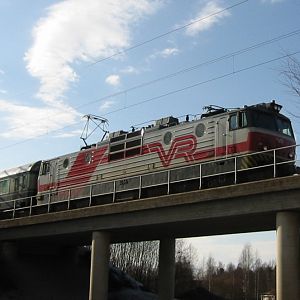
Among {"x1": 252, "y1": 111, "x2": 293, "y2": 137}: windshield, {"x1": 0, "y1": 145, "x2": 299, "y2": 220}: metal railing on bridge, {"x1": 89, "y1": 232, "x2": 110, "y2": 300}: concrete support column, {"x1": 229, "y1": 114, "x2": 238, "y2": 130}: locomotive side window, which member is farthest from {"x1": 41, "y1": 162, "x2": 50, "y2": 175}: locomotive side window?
{"x1": 252, "y1": 111, "x2": 293, "y2": 137}: windshield

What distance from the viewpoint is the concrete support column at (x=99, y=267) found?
2453 centimetres

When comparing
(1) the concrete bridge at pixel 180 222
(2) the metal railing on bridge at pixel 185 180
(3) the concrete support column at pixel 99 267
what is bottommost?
(3) the concrete support column at pixel 99 267

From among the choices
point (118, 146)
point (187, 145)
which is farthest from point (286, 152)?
point (118, 146)

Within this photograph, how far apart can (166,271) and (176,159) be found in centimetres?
849

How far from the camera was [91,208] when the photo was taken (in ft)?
86.6

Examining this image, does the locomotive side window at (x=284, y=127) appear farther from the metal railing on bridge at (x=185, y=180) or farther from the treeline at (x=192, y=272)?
the treeline at (x=192, y=272)

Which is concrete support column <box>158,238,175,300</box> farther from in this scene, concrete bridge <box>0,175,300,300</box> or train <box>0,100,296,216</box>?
train <box>0,100,296,216</box>

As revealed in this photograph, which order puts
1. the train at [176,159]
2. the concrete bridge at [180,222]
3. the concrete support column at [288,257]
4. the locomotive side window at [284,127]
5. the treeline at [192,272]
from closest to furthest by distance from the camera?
the concrete support column at [288,257], the concrete bridge at [180,222], the train at [176,159], the locomotive side window at [284,127], the treeline at [192,272]

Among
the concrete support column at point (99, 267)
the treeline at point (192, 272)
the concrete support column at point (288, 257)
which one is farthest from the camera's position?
the treeline at point (192, 272)

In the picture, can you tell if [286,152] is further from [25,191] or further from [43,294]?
[25,191]

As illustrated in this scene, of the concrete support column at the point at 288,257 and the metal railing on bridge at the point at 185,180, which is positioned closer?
the concrete support column at the point at 288,257

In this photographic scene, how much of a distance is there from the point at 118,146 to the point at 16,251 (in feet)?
40.5

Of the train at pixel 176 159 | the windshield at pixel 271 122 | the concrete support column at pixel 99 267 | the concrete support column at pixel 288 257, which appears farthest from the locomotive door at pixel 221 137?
the concrete support column at pixel 99 267

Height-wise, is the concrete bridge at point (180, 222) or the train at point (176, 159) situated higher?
the train at point (176, 159)
